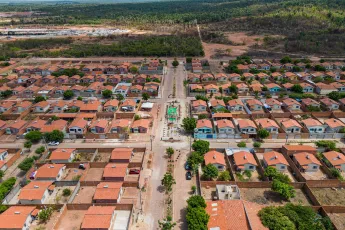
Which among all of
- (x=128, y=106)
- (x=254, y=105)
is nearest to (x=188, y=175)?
(x=128, y=106)

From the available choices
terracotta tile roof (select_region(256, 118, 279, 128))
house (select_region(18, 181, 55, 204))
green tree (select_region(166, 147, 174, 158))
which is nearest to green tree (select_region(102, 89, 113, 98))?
green tree (select_region(166, 147, 174, 158))

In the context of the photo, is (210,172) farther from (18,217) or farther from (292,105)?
(292,105)

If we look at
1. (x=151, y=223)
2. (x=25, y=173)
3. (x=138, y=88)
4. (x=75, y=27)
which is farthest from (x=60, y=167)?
(x=75, y=27)

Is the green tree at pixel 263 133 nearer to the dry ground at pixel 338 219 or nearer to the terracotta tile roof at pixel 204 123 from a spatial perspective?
the terracotta tile roof at pixel 204 123

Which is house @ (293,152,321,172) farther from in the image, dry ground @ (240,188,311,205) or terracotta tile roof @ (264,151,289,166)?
dry ground @ (240,188,311,205)

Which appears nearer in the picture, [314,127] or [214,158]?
[214,158]

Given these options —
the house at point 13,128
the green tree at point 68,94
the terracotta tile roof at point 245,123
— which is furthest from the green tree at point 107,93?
the terracotta tile roof at point 245,123

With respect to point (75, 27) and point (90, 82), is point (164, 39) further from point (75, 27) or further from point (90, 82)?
point (75, 27)
